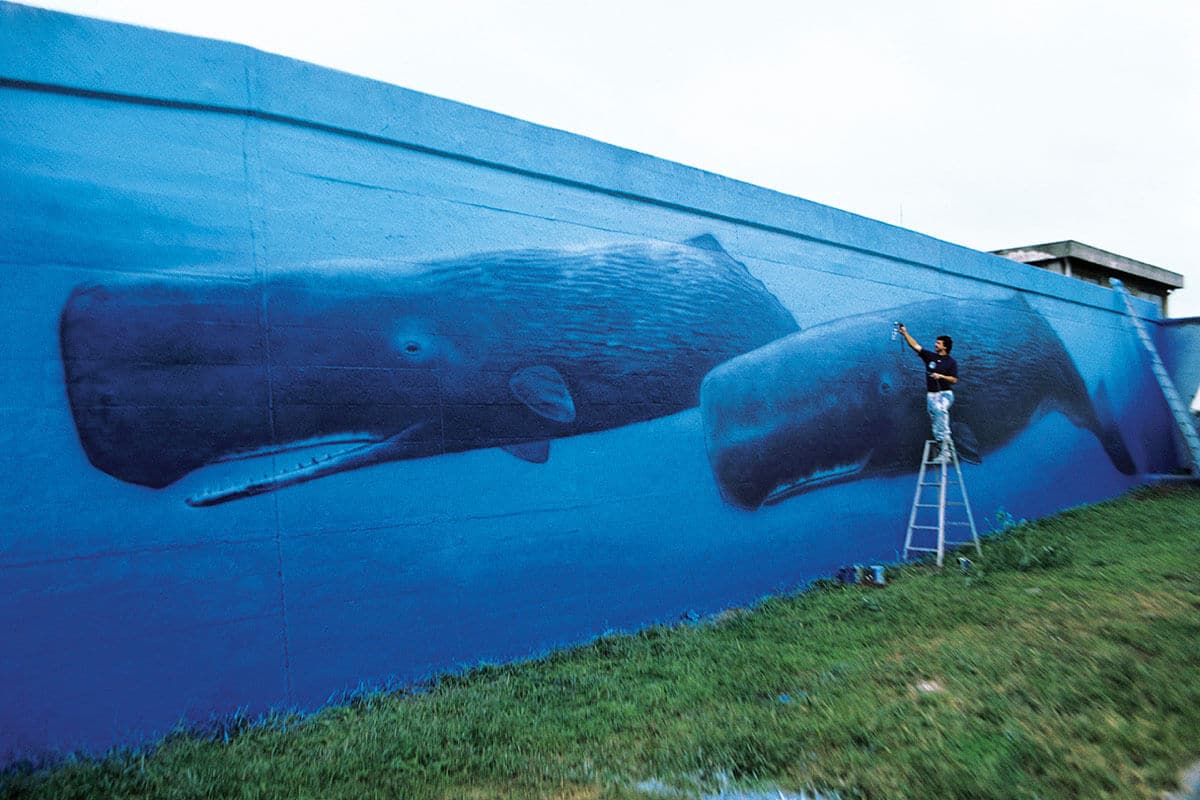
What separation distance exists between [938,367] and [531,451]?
4.67m

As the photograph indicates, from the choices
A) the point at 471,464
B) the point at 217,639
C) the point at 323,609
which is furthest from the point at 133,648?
the point at 471,464

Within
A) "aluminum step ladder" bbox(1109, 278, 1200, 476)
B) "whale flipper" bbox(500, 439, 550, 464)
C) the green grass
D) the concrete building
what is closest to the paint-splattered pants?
the green grass

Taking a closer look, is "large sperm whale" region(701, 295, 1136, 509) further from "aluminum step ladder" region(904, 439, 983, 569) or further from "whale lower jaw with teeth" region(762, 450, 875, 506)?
"aluminum step ladder" region(904, 439, 983, 569)

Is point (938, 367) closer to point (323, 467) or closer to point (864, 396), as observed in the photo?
point (864, 396)

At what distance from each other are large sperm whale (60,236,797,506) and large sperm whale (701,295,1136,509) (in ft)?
1.80

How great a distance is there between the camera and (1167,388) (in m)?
12.1

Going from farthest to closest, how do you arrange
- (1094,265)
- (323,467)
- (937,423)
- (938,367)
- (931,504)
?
(1094,265) → (931,504) → (937,423) → (938,367) → (323,467)

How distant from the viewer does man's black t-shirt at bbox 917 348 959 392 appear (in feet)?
25.1

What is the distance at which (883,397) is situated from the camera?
7547 millimetres

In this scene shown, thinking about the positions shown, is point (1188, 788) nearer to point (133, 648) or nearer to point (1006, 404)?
point (133, 648)

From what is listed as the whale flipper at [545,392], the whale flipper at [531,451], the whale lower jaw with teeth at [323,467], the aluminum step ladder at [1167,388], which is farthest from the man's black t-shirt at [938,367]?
the aluminum step ladder at [1167,388]

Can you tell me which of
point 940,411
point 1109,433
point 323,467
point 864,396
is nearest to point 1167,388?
point 1109,433

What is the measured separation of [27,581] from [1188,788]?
4530mm

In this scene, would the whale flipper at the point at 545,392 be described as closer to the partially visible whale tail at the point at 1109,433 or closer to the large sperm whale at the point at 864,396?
the large sperm whale at the point at 864,396
